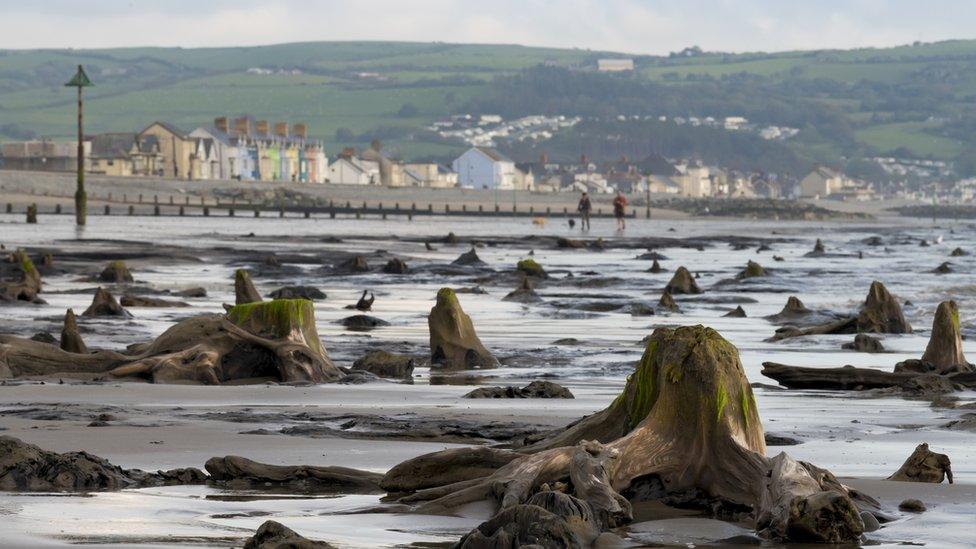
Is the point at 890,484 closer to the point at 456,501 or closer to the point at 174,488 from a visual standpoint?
the point at 456,501

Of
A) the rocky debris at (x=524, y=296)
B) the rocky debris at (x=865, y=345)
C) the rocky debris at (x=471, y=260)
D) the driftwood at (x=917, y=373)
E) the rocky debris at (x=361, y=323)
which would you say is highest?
the driftwood at (x=917, y=373)

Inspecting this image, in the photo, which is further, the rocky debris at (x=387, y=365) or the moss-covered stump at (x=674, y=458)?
the rocky debris at (x=387, y=365)

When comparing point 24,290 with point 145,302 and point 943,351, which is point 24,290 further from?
point 943,351

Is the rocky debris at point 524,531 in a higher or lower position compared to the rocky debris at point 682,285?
higher

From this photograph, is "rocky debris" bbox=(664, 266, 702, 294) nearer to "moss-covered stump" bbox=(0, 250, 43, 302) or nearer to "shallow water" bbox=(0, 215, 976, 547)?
"shallow water" bbox=(0, 215, 976, 547)

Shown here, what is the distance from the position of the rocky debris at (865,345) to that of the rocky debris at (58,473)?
11278 millimetres

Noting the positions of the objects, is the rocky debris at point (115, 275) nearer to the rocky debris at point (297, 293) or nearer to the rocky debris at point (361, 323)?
the rocky debris at point (297, 293)

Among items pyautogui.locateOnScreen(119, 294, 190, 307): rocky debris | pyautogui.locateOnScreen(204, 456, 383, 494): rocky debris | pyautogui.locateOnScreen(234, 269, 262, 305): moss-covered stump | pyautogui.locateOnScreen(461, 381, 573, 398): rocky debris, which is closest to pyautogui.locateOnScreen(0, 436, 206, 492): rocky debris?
pyautogui.locateOnScreen(204, 456, 383, 494): rocky debris

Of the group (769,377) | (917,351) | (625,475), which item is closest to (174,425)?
(625,475)

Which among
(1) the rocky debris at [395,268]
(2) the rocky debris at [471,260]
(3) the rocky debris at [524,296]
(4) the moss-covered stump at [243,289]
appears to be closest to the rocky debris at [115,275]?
(3) the rocky debris at [524,296]

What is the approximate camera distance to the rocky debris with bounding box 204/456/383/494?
8727 mm

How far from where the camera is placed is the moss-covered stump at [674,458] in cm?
756

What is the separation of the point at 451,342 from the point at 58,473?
8.34 metres

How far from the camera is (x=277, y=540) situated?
21.5ft
